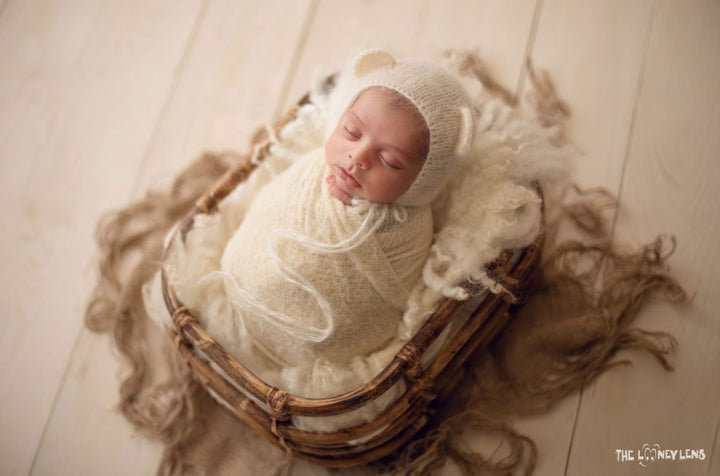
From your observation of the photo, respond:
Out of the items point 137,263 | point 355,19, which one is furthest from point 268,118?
point 137,263

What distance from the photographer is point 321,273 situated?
98cm

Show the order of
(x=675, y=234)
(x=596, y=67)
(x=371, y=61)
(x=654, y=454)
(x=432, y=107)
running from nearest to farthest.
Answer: (x=432, y=107) < (x=371, y=61) < (x=654, y=454) < (x=675, y=234) < (x=596, y=67)

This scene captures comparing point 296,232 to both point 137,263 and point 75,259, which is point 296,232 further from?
point 75,259

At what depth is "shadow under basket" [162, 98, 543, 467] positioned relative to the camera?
0.93 metres

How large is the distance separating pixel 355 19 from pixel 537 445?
3.47 ft

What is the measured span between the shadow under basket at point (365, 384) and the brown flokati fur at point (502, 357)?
7 cm

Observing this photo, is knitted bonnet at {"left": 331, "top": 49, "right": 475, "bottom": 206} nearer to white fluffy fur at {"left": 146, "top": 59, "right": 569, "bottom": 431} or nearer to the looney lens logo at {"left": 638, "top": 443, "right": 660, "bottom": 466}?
white fluffy fur at {"left": 146, "top": 59, "right": 569, "bottom": 431}

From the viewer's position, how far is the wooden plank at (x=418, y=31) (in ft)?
4.70

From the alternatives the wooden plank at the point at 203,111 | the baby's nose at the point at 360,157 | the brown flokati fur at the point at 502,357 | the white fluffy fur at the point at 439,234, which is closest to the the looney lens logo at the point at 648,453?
the brown flokati fur at the point at 502,357

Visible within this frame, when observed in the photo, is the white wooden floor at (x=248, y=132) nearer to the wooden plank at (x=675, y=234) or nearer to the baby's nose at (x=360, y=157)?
the wooden plank at (x=675, y=234)

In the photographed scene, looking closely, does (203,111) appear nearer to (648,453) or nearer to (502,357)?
(502,357)

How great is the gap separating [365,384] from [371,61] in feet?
1.76

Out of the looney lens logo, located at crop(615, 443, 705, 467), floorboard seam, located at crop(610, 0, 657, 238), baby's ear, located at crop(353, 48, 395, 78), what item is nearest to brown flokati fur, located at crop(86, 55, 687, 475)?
floorboard seam, located at crop(610, 0, 657, 238)

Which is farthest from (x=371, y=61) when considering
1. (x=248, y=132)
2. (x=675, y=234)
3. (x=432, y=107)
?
(x=675, y=234)
